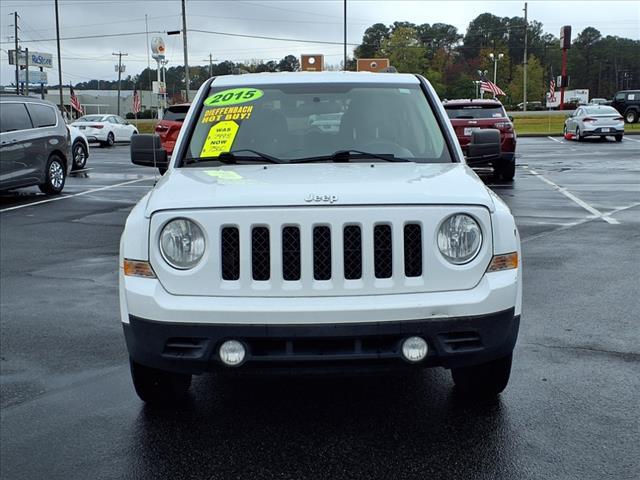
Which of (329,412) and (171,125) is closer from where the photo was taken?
(329,412)

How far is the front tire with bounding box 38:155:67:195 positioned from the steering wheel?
463 inches

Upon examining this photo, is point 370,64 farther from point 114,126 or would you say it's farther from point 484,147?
point 484,147

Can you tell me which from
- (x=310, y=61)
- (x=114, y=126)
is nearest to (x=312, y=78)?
(x=310, y=61)

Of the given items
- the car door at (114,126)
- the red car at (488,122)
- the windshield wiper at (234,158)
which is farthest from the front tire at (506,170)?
the car door at (114,126)

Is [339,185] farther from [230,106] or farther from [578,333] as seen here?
[578,333]

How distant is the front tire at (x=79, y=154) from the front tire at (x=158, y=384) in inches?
727

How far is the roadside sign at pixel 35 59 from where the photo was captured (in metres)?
61.8

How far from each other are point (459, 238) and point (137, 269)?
1.46 m

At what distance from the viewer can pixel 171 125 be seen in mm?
19484

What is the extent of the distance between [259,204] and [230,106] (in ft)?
5.60

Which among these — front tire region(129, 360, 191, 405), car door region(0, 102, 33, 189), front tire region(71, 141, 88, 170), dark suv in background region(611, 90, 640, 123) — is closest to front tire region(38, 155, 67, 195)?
car door region(0, 102, 33, 189)

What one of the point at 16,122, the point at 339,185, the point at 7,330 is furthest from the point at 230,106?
the point at 16,122

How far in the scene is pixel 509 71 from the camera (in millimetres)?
123375

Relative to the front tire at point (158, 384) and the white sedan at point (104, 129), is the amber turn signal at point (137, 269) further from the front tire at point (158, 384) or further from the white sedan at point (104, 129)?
the white sedan at point (104, 129)
